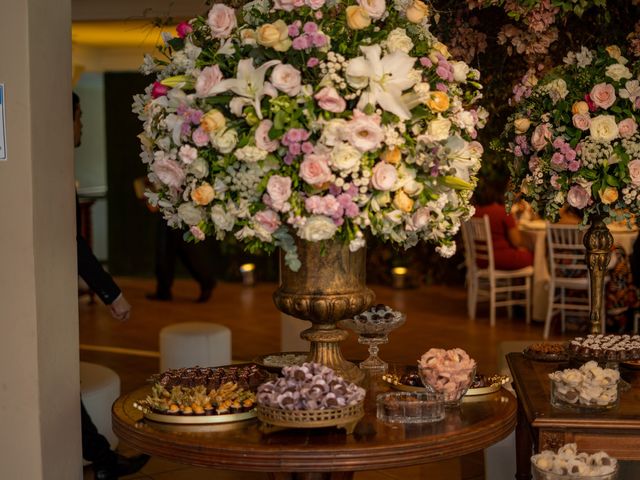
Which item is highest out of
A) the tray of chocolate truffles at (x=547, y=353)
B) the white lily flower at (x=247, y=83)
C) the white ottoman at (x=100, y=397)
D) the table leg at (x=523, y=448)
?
the white lily flower at (x=247, y=83)

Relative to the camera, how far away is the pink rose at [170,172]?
9.52ft

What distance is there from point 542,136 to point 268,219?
5.23 ft

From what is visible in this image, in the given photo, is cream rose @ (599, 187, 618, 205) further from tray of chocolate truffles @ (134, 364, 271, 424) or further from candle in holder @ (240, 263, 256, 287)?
candle in holder @ (240, 263, 256, 287)

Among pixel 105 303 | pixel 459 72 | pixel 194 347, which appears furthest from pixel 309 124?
pixel 194 347

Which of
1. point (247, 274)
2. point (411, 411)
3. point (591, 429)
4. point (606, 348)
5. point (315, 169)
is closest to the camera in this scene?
point (315, 169)

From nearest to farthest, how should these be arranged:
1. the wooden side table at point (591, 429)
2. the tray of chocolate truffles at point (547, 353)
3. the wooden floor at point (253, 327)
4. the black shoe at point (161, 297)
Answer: the wooden side table at point (591, 429), the tray of chocolate truffles at point (547, 353), the wooden floor at point (253, 327), the black shoe at point (161, 297)

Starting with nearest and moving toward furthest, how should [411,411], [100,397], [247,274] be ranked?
[411,411] → [100,397] → [247,274]

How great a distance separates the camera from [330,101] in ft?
8.87

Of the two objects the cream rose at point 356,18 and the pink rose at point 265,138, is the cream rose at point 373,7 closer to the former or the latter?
the cream rose at point 356,18

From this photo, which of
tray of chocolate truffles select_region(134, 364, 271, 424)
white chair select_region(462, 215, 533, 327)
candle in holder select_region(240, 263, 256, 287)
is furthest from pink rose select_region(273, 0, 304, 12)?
candle in holder select_region(240, 263, 256, 287)

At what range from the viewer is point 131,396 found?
10.6 ft

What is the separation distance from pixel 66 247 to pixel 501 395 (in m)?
1.62

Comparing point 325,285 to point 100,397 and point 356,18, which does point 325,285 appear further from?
point 100,397

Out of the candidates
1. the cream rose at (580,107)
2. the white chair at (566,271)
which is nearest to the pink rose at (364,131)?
the cream rose at (580,107)
